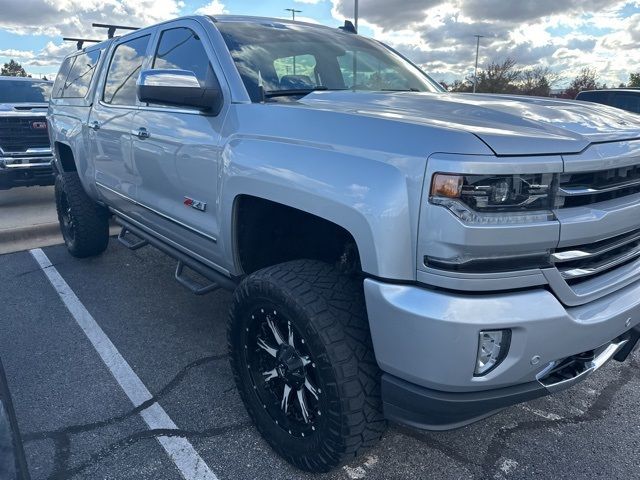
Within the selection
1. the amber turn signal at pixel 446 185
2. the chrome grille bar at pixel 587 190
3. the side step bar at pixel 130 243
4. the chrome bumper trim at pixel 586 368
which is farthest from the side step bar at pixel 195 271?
the chrome grille bar at pixel 587 190

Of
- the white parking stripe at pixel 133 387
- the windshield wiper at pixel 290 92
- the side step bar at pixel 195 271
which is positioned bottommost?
the white parking stripe at pixel 133 387

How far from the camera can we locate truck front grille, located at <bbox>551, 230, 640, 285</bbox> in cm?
190

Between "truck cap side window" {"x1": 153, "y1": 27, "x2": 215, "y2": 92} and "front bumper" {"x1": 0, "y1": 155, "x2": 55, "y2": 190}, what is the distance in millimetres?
5343

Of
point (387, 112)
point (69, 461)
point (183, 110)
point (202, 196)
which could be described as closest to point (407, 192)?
point (387, 112)

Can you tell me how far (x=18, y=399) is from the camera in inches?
118

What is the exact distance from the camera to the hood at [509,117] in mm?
1812

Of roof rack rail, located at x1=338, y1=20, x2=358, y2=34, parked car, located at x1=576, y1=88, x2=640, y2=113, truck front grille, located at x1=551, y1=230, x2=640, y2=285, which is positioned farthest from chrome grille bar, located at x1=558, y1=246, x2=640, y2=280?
parked car, located at x1=576, y1=88, x2=640, y2=113

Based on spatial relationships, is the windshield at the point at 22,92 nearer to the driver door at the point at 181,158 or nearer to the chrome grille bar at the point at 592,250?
the driver door at the point at 181,158

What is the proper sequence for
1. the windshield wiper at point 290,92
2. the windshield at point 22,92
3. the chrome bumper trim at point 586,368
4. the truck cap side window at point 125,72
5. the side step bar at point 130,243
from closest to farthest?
the chrome bumper trim at point 586,368 < the windshield wiper at point 290,92 < the truck cap side window at point 125,72 < the side step bar at point 130,243 < the windshield at point 22,92

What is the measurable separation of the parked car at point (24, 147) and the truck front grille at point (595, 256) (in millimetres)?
8025

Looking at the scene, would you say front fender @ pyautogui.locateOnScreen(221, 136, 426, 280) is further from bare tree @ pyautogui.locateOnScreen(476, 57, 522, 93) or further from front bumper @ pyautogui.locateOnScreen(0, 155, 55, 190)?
bare tree @ pyautogui.locateOnScreen(476, 57, 522, 93)

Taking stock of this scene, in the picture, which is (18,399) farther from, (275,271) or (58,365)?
(275,271)

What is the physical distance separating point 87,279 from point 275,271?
3.29 metres

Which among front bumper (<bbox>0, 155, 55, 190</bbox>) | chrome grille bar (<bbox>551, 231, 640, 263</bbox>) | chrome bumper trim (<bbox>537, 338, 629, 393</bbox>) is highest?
chrome grille bar (<bbox>551, 231, 640, 263</bbox>)
